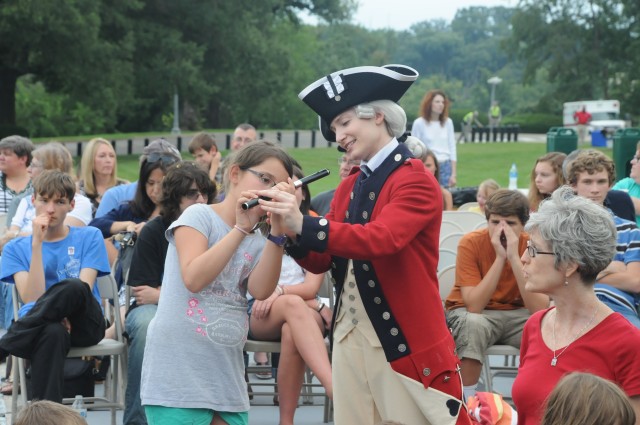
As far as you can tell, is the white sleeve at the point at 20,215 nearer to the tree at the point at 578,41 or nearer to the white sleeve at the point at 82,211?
the white sleeve at the point at 82,211

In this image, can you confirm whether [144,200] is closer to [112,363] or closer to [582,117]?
[112,363]

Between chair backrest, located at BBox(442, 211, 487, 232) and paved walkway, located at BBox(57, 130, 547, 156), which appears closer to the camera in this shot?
chair backrest, located at BBox(442, 211, 487, 232)

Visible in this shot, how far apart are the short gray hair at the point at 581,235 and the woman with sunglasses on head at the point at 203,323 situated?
1.00 m

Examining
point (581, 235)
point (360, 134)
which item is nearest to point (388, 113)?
point (360, 134)

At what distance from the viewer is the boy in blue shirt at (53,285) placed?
19.5 feet

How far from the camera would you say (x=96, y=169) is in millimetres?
8953

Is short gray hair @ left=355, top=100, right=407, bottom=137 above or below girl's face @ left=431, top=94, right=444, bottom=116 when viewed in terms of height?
below

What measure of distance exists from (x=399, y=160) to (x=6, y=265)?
11.6 ft

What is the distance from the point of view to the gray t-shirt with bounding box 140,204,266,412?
13.6ft

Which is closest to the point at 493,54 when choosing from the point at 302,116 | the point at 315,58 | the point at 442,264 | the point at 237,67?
the point at 315,58

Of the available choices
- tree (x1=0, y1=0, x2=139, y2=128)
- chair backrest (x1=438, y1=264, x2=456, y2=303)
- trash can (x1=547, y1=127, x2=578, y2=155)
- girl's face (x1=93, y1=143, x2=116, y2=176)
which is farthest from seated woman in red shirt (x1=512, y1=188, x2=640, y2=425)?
tree (x1=0, y1=0, x2=139, y2=128)

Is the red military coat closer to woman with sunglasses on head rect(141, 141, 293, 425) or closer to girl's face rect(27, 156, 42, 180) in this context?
woman with sunglasses on head rect(141, 141, 293, 425)

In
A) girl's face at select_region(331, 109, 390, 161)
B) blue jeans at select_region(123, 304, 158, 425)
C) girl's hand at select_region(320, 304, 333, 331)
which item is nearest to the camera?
girl's face at select_region(331, 109, 390, 161)

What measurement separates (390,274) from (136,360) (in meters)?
2.73
